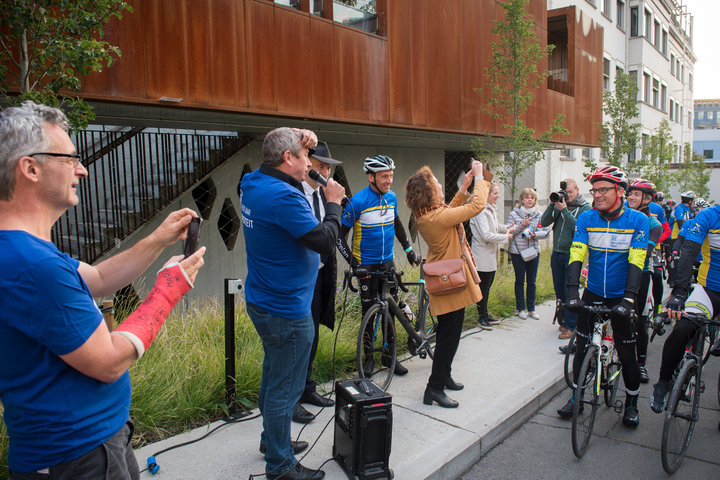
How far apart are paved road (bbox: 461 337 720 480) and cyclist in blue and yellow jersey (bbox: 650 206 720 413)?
0.38 m

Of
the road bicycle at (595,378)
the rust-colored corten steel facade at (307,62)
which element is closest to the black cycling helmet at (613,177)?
the road bicycle at (595,378)

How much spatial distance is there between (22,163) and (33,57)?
3388 mm

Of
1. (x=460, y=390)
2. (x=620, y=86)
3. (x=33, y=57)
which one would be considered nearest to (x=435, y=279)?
(x=460, y=390)

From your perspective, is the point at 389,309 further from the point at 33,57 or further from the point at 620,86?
the point at 620,86

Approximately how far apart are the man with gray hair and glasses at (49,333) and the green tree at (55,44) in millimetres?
2697

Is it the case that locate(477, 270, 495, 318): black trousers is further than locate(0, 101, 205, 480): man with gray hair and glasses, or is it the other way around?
locate(477, 270, 495, 318): black trousers

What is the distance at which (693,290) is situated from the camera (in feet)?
13.8

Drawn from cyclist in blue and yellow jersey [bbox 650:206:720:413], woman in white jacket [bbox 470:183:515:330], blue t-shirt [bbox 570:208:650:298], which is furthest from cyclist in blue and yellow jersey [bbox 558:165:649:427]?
woman in white jacket [bbox 470:183:515:330]

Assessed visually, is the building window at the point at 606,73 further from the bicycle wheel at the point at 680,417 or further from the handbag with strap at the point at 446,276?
the bicycle wheel at the point at 680,417

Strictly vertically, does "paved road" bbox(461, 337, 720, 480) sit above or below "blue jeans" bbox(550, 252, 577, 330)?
below

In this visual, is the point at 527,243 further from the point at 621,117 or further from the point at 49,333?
the point at 621,117

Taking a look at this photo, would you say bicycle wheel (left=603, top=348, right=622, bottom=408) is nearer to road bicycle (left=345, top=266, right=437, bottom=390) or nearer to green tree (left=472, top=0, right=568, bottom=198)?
road bicycle (left=345, top=266, right=437, bottom=390)

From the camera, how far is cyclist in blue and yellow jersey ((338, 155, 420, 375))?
16.6 feet

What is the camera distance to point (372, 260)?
5156 millimetres
